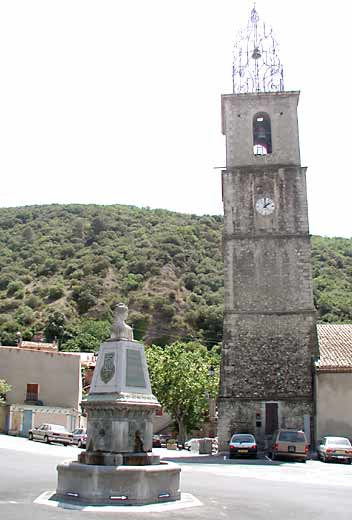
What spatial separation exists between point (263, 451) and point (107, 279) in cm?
6842

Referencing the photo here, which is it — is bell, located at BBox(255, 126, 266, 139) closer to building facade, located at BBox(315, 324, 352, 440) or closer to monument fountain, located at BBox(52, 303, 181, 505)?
building facade, located at BBox(315, 324, 352, 440)

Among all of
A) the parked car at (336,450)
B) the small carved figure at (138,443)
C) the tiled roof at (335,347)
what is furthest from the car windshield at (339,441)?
the small carved figure at (138,443)

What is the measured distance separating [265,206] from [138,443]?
19.9 m

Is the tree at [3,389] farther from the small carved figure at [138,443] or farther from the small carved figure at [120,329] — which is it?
the small carved figure at [138,443]

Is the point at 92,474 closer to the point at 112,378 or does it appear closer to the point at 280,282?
the point at 112,378

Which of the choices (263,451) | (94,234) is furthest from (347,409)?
(94,234)

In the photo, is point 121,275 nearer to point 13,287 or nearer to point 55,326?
point 13,287

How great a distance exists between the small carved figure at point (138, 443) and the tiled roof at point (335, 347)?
16.6 m

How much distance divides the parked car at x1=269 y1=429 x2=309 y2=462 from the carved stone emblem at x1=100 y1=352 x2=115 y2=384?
12.6 metres

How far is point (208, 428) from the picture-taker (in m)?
45.2

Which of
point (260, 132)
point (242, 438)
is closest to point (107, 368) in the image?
point (242, 438)

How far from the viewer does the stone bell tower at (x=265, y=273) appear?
26328mm

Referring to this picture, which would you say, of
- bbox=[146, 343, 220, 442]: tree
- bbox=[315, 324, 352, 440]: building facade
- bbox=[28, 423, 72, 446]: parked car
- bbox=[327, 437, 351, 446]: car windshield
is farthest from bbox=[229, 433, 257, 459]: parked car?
bbox=[146, 343, 220, 442]: tree

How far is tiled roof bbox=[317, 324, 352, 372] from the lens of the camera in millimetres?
25797
